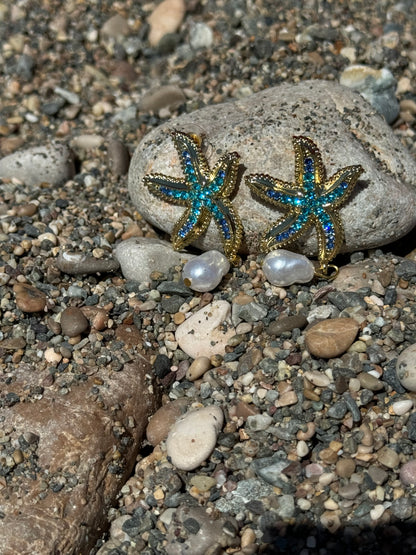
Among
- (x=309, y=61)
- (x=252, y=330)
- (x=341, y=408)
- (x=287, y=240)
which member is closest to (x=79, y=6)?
(x=309, y=61)

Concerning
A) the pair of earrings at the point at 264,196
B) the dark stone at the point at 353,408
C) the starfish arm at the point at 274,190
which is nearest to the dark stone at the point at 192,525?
the dark stone at the point at 353,408

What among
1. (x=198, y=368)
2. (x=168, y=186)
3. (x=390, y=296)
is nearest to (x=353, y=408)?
(x=390, y=296)

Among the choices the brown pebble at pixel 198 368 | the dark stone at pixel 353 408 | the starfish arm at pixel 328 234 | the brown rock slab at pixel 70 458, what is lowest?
the brown rock slab at pixel 70 458

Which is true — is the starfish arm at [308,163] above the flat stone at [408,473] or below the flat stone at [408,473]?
above

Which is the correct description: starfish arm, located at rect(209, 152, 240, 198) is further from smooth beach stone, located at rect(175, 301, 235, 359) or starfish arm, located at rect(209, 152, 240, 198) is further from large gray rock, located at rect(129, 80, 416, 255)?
smooth beach stone, located at rect(175, 301, 235, 359)

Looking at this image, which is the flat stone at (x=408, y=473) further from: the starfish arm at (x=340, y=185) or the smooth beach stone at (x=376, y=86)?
the smooth beach stone at (x=376, y=86)

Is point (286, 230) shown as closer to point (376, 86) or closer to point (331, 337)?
point (331, 337)

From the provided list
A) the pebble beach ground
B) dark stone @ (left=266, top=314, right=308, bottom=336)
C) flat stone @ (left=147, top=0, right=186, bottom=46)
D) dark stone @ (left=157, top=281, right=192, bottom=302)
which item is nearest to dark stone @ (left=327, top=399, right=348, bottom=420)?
the pebble beach ground
